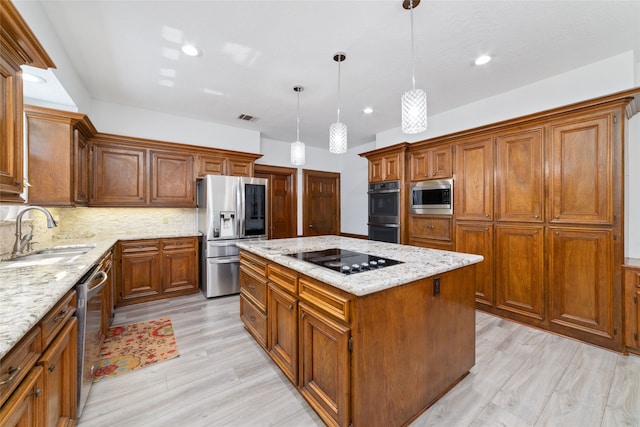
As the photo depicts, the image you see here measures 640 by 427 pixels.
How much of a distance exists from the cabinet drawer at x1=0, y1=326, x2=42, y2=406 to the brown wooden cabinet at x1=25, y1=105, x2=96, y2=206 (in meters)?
2.16

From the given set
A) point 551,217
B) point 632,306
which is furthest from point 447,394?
point 551,217

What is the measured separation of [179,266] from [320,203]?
3203 millimetres

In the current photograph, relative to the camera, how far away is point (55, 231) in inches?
123

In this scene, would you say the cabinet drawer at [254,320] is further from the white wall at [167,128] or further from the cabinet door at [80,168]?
the white wall at [167,128]

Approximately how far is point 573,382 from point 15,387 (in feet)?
10.4

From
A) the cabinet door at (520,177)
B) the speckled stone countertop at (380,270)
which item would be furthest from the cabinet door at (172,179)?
the cabinet door at (520,177)

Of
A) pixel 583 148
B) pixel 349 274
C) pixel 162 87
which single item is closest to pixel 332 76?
pixel 162 87

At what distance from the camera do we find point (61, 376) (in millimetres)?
1323

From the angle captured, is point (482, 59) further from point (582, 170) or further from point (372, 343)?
point (372, 343)

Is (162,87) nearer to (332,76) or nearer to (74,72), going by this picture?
(74,72)

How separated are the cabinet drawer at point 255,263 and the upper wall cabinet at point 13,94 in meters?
1.56

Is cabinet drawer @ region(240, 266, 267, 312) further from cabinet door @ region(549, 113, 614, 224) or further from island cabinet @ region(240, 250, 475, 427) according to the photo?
cabinet door @ region(549, 113, 614, 224)

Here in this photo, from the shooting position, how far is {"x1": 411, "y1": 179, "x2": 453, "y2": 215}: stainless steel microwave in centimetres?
348

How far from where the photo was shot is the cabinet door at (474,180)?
10.2ft
